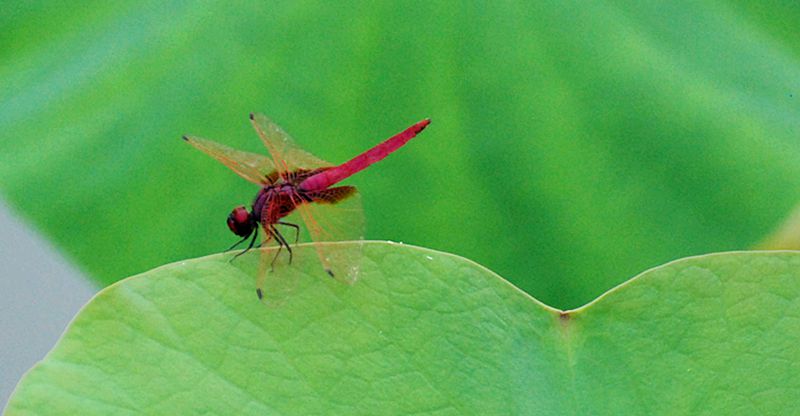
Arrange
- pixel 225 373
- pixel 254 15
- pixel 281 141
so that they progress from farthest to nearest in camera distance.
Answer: pixel 254 15, pixel 281 141, pixel 225 373

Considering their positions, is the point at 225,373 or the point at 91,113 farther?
the point at 91,113

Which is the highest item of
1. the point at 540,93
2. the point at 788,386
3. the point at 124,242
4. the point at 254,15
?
the point at 254,15

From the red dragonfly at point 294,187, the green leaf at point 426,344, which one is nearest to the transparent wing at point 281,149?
the red dragonfly at point 294,187

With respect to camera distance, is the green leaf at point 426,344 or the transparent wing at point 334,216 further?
the transparent wing at point 334,216

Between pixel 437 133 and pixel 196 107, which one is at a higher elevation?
pixel 196 107

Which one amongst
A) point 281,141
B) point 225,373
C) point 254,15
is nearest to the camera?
point 225,373

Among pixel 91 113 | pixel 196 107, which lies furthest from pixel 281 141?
pixel 91 113

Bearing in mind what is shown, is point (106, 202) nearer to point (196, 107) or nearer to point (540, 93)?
point (196, 107)

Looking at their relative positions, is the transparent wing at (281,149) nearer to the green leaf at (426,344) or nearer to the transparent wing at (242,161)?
the transparent wing at (242,161)
